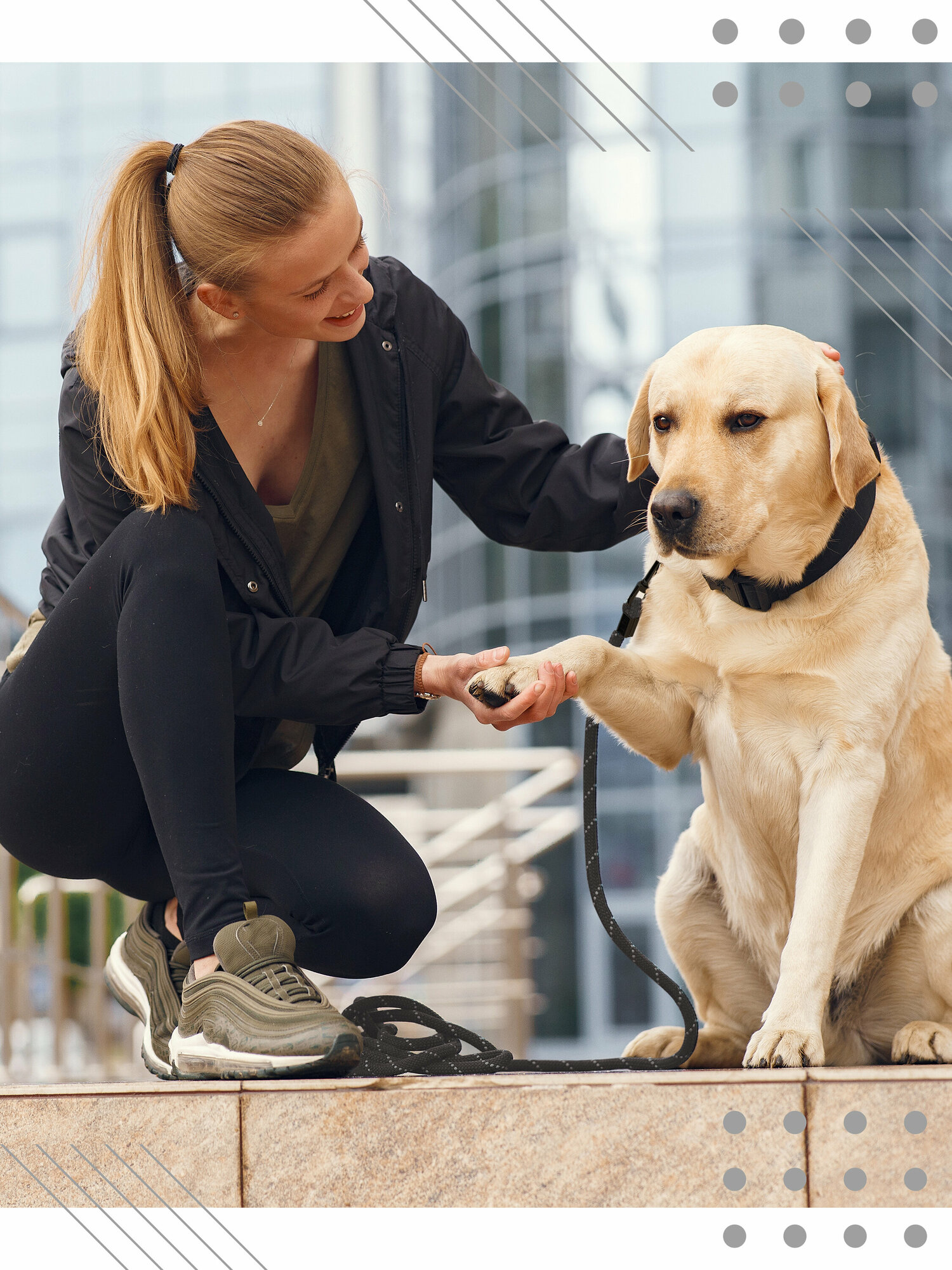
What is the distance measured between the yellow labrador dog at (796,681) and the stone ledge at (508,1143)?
0.52 metres

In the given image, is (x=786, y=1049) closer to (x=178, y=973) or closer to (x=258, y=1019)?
(x=258, y=1019)

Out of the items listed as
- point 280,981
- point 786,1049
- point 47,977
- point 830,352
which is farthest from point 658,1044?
point 47,977

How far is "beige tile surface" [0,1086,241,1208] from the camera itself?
1.50 metres

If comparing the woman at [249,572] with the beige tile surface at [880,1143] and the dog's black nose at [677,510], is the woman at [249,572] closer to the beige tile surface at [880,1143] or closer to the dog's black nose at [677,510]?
the dog's black nose at [677,510]

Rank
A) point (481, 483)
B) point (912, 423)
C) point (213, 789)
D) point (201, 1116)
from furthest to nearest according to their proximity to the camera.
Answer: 1. point (912, 423)
2. point (481, 483)
3. point (213, 789)
4. point (201, 1116)

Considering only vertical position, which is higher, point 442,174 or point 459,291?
point 442,174

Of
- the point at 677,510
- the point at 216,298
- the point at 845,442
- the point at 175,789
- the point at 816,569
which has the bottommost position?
the point at 175,789

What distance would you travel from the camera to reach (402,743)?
12.0 m

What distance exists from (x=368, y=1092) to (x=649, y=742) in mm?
914

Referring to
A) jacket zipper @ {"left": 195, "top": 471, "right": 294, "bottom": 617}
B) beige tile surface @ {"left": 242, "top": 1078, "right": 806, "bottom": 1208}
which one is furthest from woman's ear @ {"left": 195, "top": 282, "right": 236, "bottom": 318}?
beige tile surface @ {"left": 242, "top": 1078, "right": 806, "bottom": 1208}

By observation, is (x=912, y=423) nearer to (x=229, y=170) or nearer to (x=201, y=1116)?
(x=229, y=170)

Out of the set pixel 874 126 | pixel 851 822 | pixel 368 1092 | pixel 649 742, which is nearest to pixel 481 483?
pixel 649 742

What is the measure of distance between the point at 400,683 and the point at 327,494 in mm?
447

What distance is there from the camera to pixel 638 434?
2.33 meters
